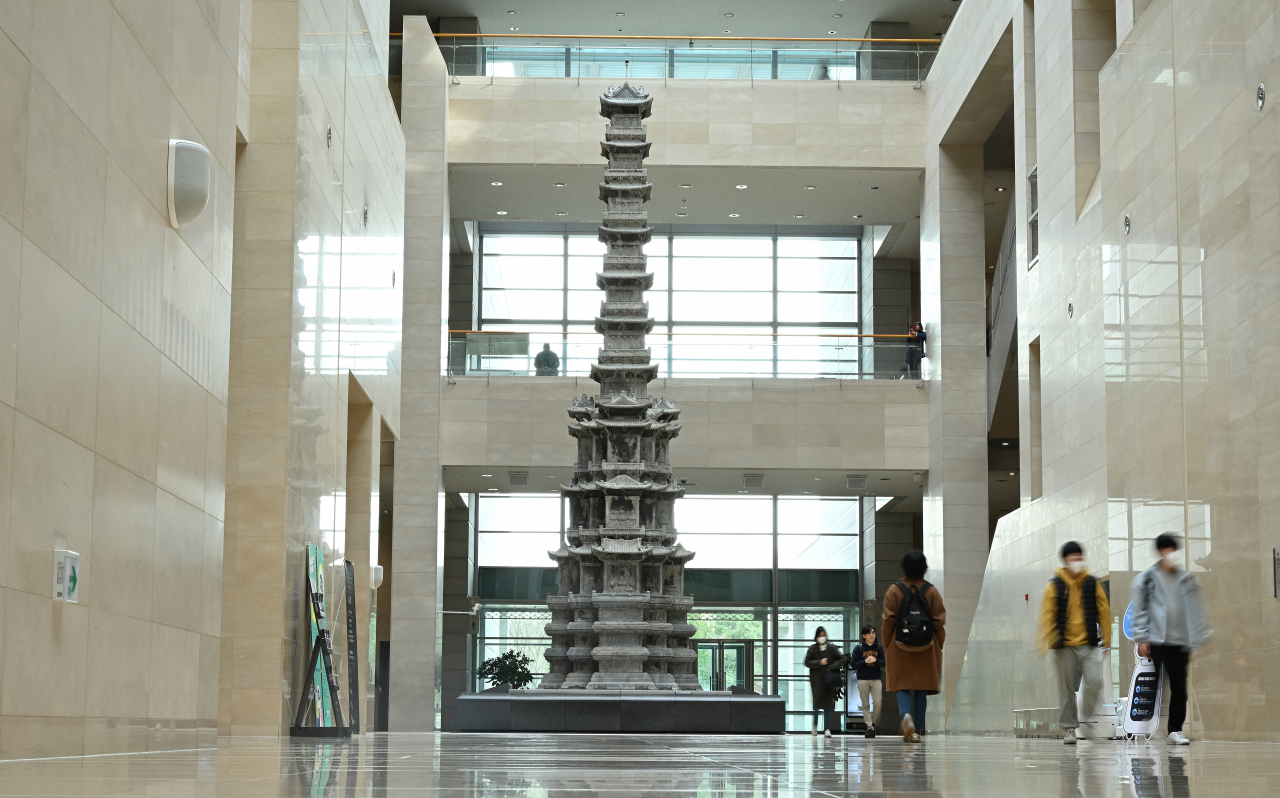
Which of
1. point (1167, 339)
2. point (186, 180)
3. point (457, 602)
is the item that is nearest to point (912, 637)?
point (1167, 339)

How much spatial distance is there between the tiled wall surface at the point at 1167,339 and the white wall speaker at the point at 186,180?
10009mm

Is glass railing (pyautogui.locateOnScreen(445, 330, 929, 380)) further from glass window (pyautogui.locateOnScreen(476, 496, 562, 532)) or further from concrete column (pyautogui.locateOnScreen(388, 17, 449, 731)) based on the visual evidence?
glass window (pyautogui.locateOnScreen(476, 496, 562, 532))

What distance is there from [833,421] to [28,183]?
26159 mm

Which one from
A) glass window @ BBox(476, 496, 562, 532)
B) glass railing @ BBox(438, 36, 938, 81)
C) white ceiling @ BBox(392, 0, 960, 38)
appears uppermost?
white ceiling @ BBox(392, 0, 960, 38)

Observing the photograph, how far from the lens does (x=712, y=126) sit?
104 ft

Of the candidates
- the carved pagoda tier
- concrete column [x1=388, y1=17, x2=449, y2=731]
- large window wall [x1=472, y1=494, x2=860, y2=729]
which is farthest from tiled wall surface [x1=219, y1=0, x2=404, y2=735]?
large window wall [x1=472, y1=494, x2=860, y2=729]

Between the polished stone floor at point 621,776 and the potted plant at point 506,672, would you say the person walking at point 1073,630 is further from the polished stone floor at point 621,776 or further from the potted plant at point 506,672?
the potted plant at point 506,672

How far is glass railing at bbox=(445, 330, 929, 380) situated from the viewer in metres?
32.0

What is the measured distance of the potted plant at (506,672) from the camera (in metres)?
36.6

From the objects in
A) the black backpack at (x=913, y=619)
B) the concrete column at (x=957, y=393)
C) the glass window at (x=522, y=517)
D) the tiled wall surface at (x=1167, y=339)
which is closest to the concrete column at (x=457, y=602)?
the glass window at (x=522, y=517)

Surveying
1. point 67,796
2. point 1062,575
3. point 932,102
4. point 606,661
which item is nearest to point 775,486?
point 932,102

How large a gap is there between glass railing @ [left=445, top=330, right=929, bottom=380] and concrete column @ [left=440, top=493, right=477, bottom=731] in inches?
277

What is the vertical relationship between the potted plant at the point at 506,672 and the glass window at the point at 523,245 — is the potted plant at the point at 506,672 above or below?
below

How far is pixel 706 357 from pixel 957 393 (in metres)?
5.68
